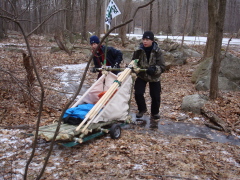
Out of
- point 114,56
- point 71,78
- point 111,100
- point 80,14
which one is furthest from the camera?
point 80,14

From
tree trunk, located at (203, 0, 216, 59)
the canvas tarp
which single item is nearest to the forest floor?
the canvas tarp

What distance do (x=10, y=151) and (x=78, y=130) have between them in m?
1.14

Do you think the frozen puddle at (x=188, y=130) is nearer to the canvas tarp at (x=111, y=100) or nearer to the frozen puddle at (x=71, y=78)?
the canvas tarp at (x=111, y=100)

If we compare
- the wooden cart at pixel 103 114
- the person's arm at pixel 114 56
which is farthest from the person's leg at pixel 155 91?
the person's arm at pixel 114 56

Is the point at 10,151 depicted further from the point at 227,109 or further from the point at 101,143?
the point at 227,109

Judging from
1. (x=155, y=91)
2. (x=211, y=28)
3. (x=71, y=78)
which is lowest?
(x=71, y=78)

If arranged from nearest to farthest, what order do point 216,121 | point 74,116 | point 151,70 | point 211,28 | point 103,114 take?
point 74,116 → point 103,114 → point 151,70 → point 216,121 → point 211,28

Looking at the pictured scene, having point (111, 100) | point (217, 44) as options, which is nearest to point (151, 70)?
point (111, 100)

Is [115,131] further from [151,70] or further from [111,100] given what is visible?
[151,70]

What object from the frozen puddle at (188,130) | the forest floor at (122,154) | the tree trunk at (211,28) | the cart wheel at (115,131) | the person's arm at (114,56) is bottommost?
the frozen puddle at (188,130)

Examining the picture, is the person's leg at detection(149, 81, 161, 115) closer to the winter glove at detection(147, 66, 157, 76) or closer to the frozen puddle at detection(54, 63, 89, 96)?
the winter glove at detection(147, 66, 157, 76)

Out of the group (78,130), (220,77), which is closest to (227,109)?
(220,77)

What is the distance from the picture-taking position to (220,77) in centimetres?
871

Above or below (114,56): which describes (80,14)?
above
